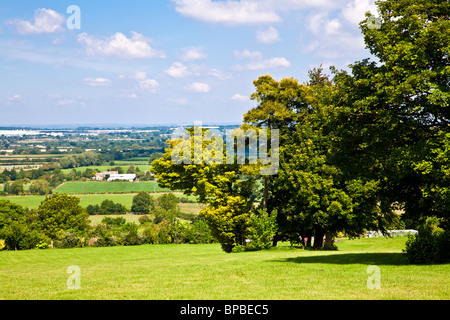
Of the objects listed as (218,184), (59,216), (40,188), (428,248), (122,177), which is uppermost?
(218,184)

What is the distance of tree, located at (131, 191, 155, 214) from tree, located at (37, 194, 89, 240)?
1516 inches

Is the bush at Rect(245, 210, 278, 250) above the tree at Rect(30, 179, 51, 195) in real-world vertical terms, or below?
above

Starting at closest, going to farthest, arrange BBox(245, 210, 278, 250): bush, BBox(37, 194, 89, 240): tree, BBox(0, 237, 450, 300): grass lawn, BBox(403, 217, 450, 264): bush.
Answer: BBox(0, 237, 450, 300): grass lawn
BBox(403, 217, 450, 264): bush
BBox(245, 210, 278, 250): bush
BBox(37, 194, 89, 240): tree

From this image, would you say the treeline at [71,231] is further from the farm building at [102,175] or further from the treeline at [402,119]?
the farm building at [102,175]

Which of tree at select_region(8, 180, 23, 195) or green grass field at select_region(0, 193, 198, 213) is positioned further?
tree at select_region(8, 180, 23, 195)

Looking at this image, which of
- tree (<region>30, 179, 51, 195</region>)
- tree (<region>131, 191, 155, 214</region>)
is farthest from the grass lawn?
tree (<region>30, 179, 51, 195</region>)

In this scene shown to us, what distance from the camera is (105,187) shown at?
486 feet

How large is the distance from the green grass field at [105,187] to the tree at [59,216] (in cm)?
6670

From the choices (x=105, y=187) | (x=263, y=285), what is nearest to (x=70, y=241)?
(x=263, y=285)

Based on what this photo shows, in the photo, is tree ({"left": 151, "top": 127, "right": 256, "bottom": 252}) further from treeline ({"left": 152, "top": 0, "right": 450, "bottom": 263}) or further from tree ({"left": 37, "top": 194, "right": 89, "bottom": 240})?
tree ({"left": 37, "top": 194, "right": 89, "bottom": 240})

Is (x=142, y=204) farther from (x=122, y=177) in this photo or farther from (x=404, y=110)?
(x=404, y=110)

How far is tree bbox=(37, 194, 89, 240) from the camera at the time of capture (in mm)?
70625

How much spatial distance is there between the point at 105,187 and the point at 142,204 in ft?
131
